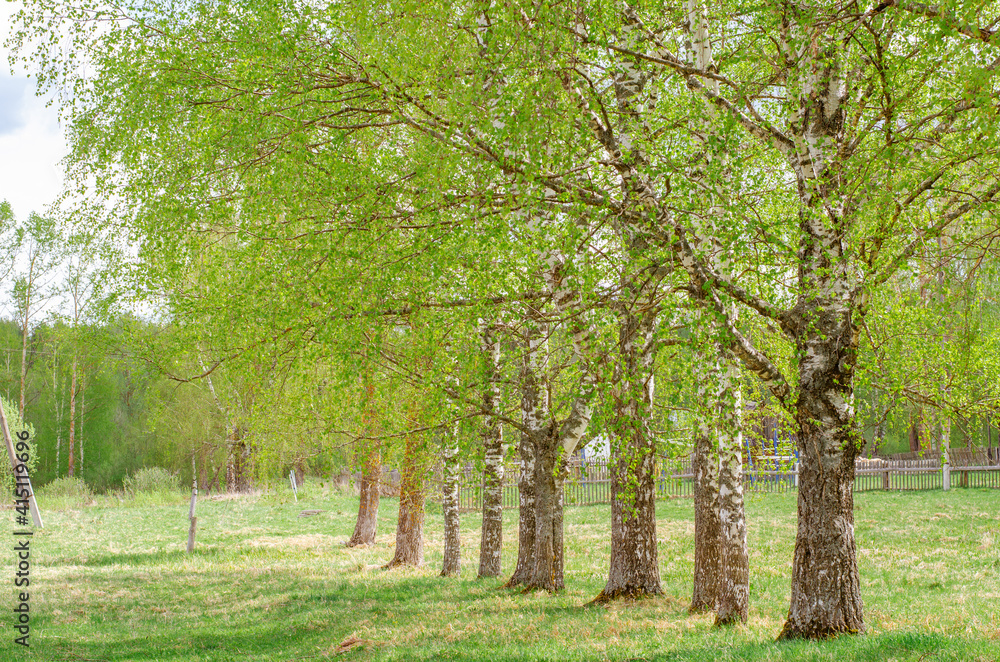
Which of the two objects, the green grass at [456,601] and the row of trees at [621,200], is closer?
the row of trees at [621,200]

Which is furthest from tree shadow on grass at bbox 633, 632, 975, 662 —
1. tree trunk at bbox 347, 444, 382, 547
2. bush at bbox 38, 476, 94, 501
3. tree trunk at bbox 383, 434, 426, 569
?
bush at bbox 38, 476, 94, 501

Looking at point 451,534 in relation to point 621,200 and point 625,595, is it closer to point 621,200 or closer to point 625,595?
point 625,595

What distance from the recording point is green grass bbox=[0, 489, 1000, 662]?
24.1 ft

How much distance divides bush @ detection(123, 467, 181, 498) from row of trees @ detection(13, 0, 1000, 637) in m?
31.0

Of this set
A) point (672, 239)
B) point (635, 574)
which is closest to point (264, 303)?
point (672, 239)

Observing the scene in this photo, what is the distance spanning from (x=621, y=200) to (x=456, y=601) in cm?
655

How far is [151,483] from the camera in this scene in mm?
38531

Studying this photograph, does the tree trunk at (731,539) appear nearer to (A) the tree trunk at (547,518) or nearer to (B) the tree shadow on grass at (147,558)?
(A) the tree trunk at (547,518)

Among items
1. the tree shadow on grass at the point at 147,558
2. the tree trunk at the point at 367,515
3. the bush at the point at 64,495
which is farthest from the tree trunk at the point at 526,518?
the bush at the point at 64,495

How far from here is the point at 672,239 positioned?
5668 millimetres

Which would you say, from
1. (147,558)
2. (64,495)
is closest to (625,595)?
(147,558)

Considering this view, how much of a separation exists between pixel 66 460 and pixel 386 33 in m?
46.0

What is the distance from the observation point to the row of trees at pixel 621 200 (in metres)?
5.66

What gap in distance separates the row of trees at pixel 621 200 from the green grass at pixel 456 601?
3.36 ft
